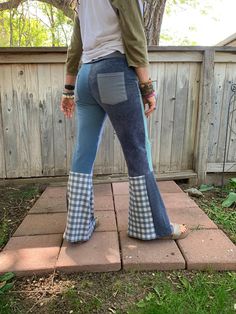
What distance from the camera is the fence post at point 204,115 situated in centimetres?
293

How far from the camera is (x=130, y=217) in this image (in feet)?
6.03

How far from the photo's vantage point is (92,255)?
175 centimetres

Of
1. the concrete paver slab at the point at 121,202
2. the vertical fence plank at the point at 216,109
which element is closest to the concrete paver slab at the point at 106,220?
the concrete paver slab at the point at 121,202

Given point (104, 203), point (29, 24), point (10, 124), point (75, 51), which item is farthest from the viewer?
point (29, 24)

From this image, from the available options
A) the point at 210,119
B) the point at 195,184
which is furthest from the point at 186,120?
the point at 195,184

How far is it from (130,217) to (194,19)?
10230 millimetres

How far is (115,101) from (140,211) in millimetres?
640

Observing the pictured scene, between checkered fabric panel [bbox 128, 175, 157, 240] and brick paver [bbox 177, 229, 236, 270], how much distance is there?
23 cm

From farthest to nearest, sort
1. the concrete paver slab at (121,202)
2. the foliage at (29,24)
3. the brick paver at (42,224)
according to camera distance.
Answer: the foliage at (29,24)
the concrete paver slab at (121,202)
the brick paver at (42,224)

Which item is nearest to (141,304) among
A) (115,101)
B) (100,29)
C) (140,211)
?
(140,211)

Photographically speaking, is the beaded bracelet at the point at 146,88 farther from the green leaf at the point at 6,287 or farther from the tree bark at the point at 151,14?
the tree bark at the point at 151,14

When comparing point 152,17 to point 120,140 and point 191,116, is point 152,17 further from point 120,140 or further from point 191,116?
point 120,140

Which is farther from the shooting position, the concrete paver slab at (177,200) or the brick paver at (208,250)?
the concrete paver slab at (177,200)

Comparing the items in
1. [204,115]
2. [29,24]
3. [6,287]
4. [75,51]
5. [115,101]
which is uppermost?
[29,24]
